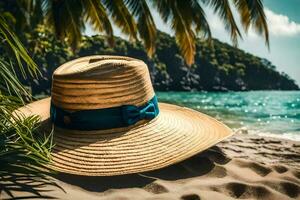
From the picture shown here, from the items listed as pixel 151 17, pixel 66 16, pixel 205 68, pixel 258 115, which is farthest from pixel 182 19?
pixel 205 68

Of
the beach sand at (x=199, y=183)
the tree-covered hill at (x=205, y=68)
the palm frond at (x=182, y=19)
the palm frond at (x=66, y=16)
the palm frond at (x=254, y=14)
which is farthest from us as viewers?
the tree-covered hill at (x=205, y=68)

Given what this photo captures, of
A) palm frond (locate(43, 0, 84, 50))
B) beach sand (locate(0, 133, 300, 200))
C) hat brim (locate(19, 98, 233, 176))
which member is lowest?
beach sand (locate(0, 133, 300, 200))

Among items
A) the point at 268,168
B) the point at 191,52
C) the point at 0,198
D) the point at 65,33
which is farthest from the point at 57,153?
the point at 65,33

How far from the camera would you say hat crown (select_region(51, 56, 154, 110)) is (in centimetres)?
192

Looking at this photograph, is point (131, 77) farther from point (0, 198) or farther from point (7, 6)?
point (7, 6)

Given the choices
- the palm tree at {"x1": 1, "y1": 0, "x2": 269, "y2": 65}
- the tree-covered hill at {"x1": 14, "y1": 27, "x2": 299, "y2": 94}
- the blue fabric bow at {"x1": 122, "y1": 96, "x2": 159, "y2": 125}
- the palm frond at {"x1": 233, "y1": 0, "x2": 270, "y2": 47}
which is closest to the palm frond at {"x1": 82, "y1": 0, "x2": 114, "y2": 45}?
the palm tree at {"x1": 1, "y1": 0, "x2": 269, "y2": 65}

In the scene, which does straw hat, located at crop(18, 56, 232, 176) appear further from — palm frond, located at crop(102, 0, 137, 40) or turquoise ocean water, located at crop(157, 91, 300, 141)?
palm frond, located at crop(102, 0, 137, 40)

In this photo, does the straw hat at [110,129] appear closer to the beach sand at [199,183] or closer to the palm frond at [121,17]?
the beach sand at [199,183]

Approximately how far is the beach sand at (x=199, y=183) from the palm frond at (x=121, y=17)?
545cm

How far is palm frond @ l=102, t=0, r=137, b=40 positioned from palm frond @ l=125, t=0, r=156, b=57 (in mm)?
342

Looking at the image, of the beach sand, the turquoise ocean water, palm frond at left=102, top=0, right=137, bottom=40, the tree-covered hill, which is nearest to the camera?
the beach sand

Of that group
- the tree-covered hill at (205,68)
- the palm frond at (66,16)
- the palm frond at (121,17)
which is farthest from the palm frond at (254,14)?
the tree-covered hill at (205,68)

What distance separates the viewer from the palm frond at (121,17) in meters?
7.25

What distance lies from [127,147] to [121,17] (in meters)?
5.89
